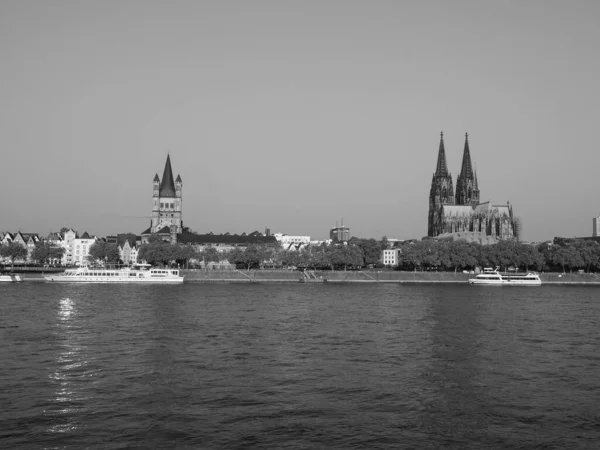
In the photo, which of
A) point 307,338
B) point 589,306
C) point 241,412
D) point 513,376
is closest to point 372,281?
point 589,306

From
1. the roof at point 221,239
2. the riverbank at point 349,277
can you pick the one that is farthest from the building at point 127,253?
the riverbank at point 349,277

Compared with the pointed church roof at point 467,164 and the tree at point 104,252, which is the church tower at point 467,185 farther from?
the tree at point 104,252

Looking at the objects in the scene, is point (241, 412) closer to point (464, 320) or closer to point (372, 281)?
point (464, 320)

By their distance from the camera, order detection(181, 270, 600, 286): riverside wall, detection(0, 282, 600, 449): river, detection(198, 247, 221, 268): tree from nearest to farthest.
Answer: detection(0, 282, 600, 449): river → detection(181, 270, 600, 286): riverside wall → detection(198, 247, 221, 268): tree

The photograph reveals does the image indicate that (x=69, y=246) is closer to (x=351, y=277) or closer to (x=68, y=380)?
(x=351, y=277)

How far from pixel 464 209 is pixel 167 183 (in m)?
83.0

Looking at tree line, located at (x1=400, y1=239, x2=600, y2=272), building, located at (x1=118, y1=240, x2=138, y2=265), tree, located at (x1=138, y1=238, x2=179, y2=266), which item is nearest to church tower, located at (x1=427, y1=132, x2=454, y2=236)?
tree line, located at (x1=400, y1=239, x2=600, y2=272)

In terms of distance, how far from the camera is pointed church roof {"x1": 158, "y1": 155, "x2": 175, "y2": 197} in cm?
19075

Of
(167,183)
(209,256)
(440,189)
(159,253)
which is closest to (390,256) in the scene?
(440,189)

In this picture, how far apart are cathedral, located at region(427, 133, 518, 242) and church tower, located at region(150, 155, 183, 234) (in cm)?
7199

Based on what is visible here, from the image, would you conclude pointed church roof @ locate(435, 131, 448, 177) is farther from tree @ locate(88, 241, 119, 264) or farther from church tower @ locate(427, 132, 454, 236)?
tree @ locate(88, 241, 119, 264)

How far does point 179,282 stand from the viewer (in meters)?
110

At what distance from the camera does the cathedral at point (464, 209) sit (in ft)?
596

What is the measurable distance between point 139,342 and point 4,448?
18485 mm
